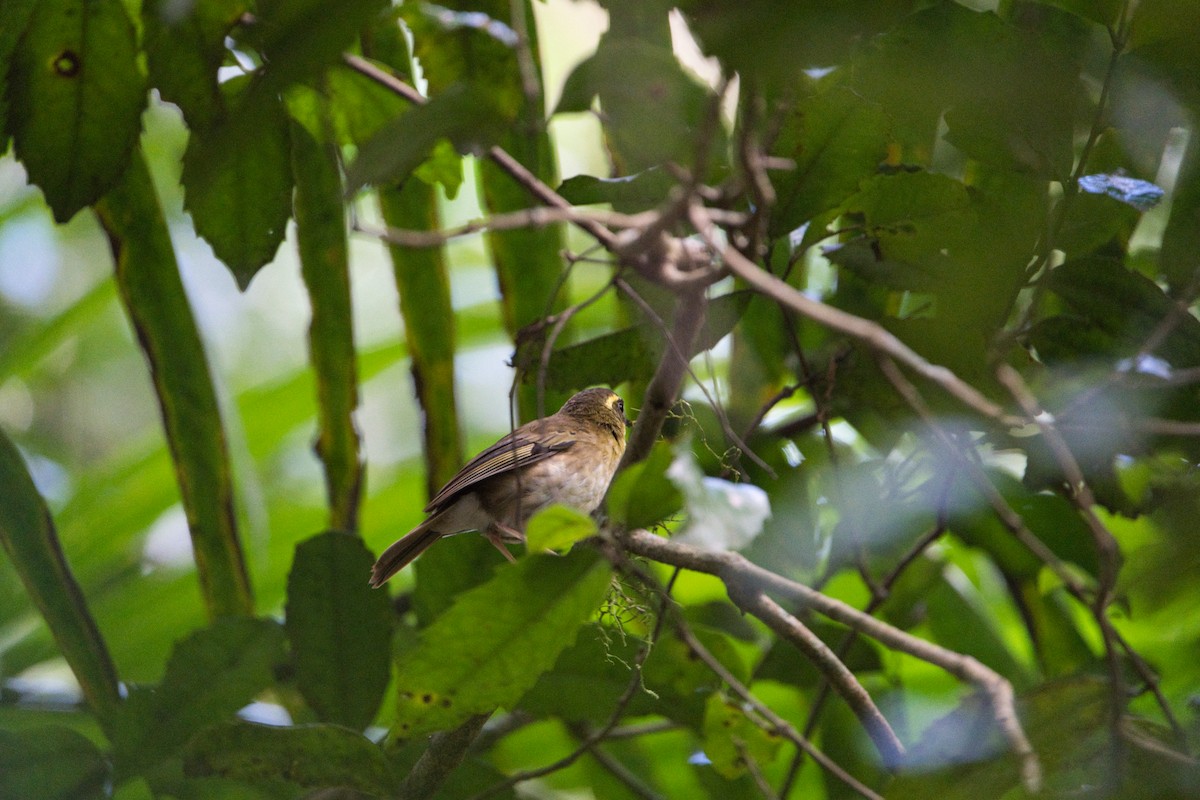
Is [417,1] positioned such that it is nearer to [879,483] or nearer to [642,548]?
Answer: [642,548]

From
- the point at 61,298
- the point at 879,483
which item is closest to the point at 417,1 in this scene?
the point at 879,483

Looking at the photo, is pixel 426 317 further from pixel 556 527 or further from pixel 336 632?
pixel 556 527

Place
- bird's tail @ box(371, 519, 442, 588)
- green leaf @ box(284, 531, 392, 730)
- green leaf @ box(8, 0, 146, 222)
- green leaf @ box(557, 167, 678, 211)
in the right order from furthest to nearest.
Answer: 1. bird's tail @ box(371, 519, 442, 588)
2. green leaf @ box(284, 531, 392, 730)
3. green leaf @ box(8, 0, 146, 222)
4. green leaf @ box(557, 167, 678, 211)

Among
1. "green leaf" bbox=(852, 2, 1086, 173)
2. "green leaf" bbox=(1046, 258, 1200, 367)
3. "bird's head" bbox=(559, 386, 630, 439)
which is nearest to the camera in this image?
"green leaf" bbox=(852, 2, 1086, 173)

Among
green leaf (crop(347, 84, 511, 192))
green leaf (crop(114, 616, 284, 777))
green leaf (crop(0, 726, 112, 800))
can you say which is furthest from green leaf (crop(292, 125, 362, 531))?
green leaf (crop(347, 84, 511, 192))

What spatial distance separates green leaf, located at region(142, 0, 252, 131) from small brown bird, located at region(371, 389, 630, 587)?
101 centimetres

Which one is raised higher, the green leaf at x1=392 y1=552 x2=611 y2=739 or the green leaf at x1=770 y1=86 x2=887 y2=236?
the green leaf at x1=770 y1=86 x2=887 y2=236

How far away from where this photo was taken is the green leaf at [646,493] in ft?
4.43

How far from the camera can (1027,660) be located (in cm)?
308

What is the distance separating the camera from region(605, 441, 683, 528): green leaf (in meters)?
1.35

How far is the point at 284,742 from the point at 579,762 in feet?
3.31

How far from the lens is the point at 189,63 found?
1.83 meters

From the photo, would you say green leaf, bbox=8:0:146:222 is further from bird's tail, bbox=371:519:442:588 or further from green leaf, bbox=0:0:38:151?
bird's tail, bbox=371:519:442:588

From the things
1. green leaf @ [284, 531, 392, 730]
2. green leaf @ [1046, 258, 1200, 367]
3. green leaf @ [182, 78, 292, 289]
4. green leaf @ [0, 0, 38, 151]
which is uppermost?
green leaf @ [0, 0, 38, 151]
